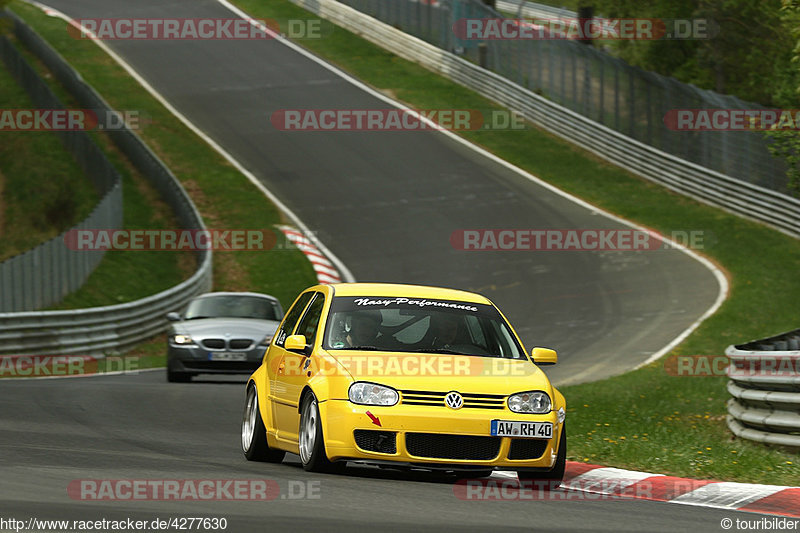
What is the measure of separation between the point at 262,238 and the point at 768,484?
26122 millimetres

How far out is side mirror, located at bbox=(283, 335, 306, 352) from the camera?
990 centimetres

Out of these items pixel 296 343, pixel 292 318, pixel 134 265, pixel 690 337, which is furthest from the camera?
pixel 134 265

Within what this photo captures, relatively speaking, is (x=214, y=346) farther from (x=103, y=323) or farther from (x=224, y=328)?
(x=103, y=323)

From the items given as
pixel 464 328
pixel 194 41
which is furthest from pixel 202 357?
pixel 194 41

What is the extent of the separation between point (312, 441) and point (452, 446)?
101 cm

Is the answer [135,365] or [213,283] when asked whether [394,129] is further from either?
[135,365]

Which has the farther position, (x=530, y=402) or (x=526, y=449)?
(x=530, y=402)

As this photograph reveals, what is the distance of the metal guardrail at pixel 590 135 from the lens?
35094mm

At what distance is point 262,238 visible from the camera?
34688mm
